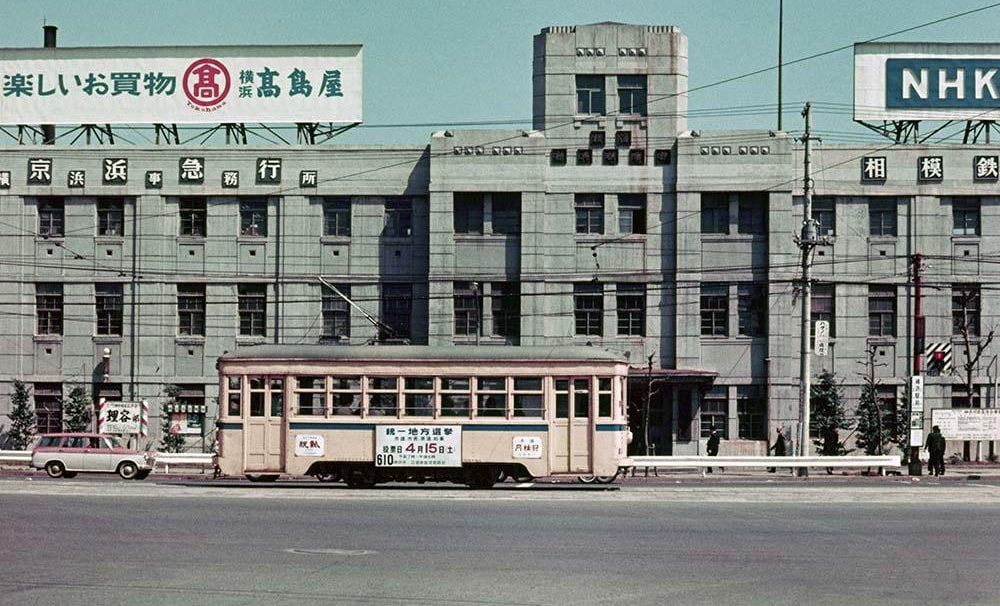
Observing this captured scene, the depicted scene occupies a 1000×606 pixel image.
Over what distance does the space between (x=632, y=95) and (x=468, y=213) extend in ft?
24.3

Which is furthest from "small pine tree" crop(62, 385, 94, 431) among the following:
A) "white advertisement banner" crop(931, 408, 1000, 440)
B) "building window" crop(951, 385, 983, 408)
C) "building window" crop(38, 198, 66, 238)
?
"building window" crop(951, 385, 983, 408)

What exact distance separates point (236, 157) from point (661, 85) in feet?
52.4

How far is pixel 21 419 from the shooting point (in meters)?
53.9

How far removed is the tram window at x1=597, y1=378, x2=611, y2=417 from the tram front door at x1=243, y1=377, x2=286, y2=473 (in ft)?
22.5

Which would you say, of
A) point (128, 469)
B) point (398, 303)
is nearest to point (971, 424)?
point (398, 303)

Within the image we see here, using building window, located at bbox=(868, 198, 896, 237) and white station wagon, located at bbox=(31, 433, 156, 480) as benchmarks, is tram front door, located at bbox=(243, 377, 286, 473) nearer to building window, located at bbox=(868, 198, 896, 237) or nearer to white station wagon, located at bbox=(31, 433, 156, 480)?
white station wagon, located at bbox=(31, 433, 156, 480)

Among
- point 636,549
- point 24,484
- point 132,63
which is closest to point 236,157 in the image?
point 132,63

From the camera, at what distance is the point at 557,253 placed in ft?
174

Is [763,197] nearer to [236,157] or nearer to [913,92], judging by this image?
[913,92]

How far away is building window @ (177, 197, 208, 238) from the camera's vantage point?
5469 centimetres

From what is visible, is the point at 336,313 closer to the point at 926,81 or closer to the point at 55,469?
the point at 55,469

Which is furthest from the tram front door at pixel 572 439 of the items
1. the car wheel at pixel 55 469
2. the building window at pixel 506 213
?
the building window at pixel 506 213

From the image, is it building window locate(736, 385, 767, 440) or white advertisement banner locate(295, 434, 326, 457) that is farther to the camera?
building window locate(736, 385, 767, 440)

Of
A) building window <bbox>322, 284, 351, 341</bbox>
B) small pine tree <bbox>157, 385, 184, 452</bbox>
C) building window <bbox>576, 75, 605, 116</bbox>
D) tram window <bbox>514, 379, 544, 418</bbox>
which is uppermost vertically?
building window <bbox>576, 75, 605, 116</bbox>
